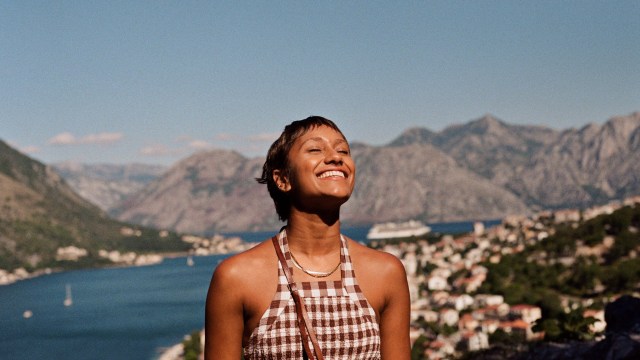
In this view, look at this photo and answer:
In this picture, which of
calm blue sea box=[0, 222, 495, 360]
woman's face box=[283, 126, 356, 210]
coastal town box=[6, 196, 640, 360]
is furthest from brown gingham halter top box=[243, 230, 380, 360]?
calm blue sea box=[0, 222, 495, 360]

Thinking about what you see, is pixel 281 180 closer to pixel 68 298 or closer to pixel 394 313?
pixel 394 313

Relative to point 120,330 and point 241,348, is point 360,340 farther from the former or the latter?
point 120,330

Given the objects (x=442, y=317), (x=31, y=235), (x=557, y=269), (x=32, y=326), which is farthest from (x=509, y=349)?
(x=31, y=235)

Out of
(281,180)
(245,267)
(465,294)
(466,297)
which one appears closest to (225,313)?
(245,267)

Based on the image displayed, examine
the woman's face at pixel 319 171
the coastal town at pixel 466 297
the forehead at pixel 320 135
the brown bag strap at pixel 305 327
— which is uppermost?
the coastal town at pixel 466 297

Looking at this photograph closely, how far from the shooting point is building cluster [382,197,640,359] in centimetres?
5494

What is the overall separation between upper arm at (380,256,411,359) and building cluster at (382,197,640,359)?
78.7 ft

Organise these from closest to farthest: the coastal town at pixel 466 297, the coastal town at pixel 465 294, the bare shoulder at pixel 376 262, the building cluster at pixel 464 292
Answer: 1. the bare shoulder at pixel 376 262
2. the coastal town at pixel 466 297
3. the coastal town at pixel 465 294
4. the building cluster at pixel 464 292

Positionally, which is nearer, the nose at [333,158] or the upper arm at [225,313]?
the upper arm at [225,313]

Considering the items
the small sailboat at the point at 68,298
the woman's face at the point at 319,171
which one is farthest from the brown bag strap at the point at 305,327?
the small sailboat at the point at 68,298

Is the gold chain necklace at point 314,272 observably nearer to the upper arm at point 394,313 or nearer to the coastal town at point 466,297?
the upper arm at point 394,313

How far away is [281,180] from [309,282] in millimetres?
401

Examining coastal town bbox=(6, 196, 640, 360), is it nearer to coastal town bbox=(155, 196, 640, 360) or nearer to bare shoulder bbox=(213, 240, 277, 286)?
coastal town bbox=(155, 196, 640, 360)

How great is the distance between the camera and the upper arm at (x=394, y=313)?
285cm
